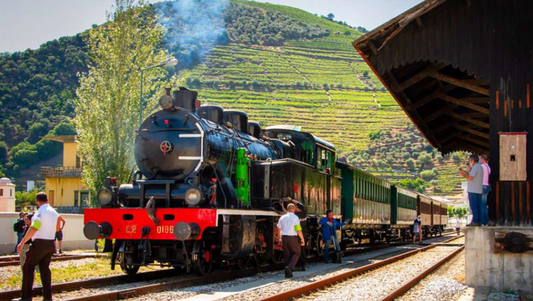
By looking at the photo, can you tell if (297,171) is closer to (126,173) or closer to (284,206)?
(284,206)

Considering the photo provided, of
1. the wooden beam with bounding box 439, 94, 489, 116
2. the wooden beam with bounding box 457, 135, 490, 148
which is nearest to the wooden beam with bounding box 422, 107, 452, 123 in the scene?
the wooden beam with bounding box 439, 94, 489, 116

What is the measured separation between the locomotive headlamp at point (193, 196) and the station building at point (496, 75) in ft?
13.4

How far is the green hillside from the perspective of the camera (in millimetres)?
110812

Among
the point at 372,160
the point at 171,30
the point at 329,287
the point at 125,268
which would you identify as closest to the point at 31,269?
the point at 125,268

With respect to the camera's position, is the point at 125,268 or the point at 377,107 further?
the point at 377,107

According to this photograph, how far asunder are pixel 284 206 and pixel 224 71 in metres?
130

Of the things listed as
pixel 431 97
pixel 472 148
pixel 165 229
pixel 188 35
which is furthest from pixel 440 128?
pixel 188 35

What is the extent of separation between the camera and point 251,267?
47.9ft

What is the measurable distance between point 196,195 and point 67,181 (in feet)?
164

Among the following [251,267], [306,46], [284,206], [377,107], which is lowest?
[251,267]

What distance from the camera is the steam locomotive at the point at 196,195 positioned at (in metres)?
11.8

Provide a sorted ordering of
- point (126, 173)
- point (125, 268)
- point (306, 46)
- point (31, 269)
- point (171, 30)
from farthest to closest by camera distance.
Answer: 1. point (306, 46)
2. point (171, 30)
3. point (126, 173)
4. point (125, 268)
5. point (31, 269)

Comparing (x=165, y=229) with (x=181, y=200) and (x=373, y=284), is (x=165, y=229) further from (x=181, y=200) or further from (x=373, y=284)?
(x=373, y=284)

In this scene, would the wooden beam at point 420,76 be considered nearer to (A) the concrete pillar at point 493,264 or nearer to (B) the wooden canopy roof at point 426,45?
(B) the wooden canopy roof at point 426,45
